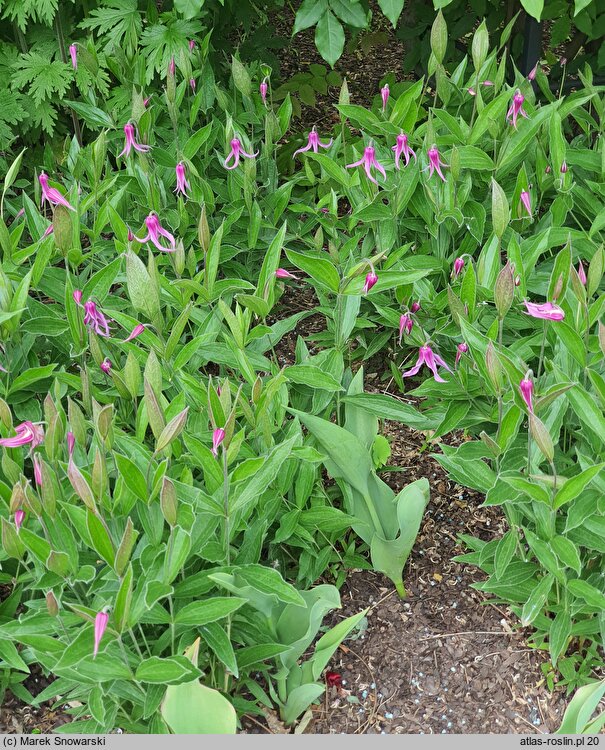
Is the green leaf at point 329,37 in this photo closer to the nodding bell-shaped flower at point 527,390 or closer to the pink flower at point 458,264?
the pink flower at point 458,264

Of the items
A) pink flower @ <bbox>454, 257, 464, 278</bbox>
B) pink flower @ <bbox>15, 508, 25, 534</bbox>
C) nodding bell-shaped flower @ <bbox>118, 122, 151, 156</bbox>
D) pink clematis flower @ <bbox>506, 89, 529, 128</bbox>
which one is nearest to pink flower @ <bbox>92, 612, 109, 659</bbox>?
pink flower @ <bbox>15, 508, 25, 534</bbox>

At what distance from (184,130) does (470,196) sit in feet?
2.86

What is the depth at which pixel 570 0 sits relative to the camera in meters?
3.10

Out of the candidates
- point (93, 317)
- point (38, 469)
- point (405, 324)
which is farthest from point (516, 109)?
point (38, 469)

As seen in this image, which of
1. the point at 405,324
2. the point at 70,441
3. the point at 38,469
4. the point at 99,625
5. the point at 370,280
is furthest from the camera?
the point at 405,324

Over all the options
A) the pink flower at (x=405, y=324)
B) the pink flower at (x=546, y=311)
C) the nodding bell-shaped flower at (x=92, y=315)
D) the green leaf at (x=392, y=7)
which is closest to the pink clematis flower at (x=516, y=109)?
the green leaf at (x=392, y=7)

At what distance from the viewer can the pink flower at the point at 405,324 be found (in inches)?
75.2

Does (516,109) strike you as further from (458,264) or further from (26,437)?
(26,437)

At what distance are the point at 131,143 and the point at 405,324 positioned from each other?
2.82ft

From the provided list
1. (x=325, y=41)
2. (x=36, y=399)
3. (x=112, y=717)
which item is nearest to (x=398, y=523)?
(x=112, y=717)

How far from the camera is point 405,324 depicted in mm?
1950

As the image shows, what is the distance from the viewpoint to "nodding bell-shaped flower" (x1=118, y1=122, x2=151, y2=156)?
85.1 inches

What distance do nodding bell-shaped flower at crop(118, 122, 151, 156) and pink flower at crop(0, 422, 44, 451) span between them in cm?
98

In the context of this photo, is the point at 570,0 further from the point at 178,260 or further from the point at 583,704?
the point at 583,704
